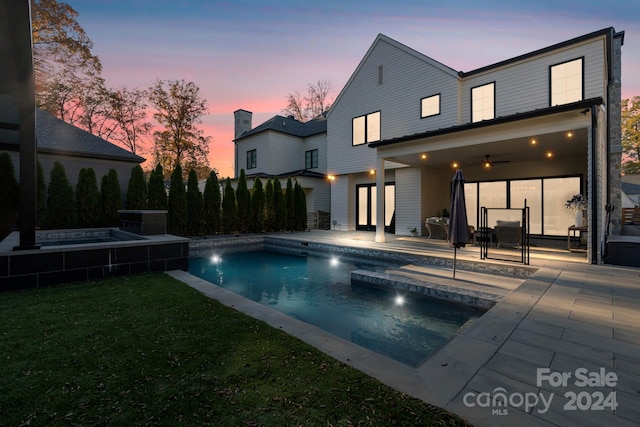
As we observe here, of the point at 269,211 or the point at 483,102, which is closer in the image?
the point at 483,102

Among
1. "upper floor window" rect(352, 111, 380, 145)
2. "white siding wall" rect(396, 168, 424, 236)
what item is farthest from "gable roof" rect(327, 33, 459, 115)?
"white siding wall" rect(396, 168, 424, 236)

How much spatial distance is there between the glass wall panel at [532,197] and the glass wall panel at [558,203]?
0.57 ft

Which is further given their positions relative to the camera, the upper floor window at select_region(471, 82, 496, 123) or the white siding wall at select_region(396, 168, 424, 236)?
the white siding wall at select_region(396, 168, 424, 236)

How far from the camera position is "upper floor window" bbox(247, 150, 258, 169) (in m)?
20.0

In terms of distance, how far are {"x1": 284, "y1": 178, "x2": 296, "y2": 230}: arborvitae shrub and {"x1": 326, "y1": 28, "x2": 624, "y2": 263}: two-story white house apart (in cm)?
219

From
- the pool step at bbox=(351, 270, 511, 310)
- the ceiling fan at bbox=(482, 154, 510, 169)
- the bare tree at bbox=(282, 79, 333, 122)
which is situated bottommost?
the pool step at bbox=(351, 270, 511, 310)

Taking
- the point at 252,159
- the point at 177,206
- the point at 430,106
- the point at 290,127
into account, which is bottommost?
the point at 177,206

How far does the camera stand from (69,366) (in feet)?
8.30

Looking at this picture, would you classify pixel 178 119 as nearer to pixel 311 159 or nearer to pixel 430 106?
pixel 311 159

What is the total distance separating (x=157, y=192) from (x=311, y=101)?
2084cm

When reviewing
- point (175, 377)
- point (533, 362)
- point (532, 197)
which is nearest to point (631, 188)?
point (532, 197)

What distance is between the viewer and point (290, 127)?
66.4 feet

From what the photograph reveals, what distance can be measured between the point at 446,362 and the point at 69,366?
10.6ft

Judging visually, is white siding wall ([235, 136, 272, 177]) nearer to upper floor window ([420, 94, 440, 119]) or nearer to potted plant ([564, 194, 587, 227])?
upper floor window ([420, 94, 440, 119])
